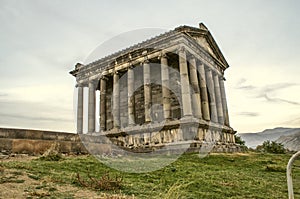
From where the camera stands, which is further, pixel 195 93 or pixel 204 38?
pixel 204 38

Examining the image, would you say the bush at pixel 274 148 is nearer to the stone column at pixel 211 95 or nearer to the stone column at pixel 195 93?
the stone column at pixel 211 95

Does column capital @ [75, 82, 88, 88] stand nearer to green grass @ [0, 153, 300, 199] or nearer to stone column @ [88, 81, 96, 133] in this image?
stone column @ [88, 81, 96, 133]

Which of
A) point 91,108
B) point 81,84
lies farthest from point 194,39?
point 81,84

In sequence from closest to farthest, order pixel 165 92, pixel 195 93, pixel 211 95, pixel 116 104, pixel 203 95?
1. pixel 165 92
2. pixel 195 93
3. pixel 203 95
4. pixel 116 104
5. pixel 211 95

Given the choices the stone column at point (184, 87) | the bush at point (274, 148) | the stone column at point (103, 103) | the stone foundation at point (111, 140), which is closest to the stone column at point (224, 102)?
the stone foundation at point (111, 140)

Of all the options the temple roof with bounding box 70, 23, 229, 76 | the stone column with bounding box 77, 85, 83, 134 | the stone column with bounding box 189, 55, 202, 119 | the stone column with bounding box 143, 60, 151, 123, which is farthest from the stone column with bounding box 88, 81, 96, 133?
the stone column with bounding box 189, 55, 202, 119

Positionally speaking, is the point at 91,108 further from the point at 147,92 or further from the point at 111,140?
the point at 111,140

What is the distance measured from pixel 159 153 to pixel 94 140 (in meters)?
5.06

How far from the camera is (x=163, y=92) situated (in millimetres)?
19609

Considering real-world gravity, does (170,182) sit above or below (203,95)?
below

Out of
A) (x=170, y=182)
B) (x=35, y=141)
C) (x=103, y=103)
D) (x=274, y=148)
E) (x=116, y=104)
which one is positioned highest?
(x=103, y=103)

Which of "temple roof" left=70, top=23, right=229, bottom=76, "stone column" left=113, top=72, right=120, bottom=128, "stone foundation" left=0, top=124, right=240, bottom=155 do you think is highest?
"temple roof" left=70, top=23, right=229, bottom=76

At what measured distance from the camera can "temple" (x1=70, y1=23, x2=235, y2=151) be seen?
18.5m

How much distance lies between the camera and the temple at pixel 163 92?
18.5m
